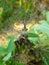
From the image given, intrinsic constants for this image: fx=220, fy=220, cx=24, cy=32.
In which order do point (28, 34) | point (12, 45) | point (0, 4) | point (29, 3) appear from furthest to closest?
1. point (0, 4)
2. point (29, 3)
3. point (28, 34)
4. point (12, 45)

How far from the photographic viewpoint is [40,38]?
1348 millimetres

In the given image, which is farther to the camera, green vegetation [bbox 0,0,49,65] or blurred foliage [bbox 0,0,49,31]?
blurred foliage [bbox 0,0,49,31]

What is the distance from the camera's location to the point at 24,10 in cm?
295

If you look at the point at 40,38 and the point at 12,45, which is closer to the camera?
the point at 12,45

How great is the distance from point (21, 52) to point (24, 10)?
5.47ft

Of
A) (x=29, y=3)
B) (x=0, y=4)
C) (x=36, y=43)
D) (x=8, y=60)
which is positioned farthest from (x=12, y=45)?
(x=0, y=4)

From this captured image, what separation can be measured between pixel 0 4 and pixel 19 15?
333 mm

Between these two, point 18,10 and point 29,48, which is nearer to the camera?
point 29,48

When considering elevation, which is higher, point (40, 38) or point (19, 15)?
point (40, 38)

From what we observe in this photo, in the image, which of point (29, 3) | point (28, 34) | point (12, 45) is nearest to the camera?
point (12, 45)

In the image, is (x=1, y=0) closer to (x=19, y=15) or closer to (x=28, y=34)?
(x=19, y=15)

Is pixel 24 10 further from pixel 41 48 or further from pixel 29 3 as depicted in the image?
pixel 41 48

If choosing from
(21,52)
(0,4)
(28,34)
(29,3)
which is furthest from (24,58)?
(0,4)

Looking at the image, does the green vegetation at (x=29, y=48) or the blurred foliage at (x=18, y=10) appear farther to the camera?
the blurred foliage at (x=18, y=10)
